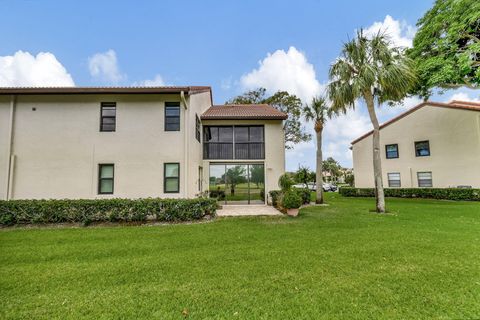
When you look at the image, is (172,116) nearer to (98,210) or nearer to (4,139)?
(98,210)

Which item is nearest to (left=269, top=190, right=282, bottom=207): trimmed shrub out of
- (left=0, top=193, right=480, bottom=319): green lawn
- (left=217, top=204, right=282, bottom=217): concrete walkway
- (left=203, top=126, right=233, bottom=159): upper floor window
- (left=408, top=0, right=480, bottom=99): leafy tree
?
(left=217, top=204, right=282, bottom=217): concrete walkway

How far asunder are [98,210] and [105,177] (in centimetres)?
215

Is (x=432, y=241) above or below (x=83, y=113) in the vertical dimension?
below

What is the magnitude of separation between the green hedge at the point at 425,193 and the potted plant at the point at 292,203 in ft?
49.5

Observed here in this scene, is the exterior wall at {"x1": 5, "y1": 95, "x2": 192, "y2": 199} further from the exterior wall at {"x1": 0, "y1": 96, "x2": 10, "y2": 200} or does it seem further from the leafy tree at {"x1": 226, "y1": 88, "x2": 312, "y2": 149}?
the leafy tree at {"x1": 226, "y1": 88, "x2": 312, "y2": 149}

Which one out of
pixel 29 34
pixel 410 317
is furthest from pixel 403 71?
pixel 29 34

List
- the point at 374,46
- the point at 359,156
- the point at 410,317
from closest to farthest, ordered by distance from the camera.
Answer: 1. the point at 410,317
2. the point at 374,46
3. the point at 359,156

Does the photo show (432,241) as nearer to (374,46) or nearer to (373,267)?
(373,267)

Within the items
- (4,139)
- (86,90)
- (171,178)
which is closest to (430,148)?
(171,178)

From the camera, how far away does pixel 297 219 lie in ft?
32.9

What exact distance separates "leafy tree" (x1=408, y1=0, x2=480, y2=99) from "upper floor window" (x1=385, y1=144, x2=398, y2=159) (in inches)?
278

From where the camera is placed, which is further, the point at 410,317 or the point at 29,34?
the point at 29,34

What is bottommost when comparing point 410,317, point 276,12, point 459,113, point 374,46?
point 410,317

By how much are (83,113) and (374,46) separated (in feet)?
50.5
